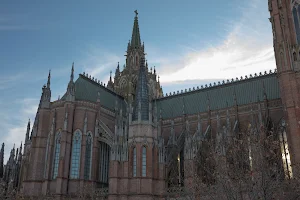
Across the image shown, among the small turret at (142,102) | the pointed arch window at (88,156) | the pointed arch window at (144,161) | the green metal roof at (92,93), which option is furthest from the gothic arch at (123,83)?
the pointed arch window at (144,161)

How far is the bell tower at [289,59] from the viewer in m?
33.2

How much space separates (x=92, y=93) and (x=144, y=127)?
51.7ft

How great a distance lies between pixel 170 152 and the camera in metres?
41.2

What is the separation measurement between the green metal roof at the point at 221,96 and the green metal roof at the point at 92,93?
8078 mm

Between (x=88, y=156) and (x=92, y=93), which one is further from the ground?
(x=92, y=93)

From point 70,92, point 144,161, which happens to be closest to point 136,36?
point 70,92

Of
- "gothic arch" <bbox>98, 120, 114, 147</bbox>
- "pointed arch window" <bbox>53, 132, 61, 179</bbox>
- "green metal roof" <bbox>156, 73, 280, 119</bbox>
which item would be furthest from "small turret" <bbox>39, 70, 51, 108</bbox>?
"green metal roof" <bbox>156, 73, 280, 119</bbox>

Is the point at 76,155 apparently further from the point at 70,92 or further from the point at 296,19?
the point at 296,19

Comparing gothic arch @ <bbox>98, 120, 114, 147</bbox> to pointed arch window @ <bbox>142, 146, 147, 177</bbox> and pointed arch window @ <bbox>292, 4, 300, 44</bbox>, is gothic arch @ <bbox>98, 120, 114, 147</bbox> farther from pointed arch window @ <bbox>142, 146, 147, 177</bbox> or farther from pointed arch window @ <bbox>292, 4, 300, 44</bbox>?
pointed arch window @ <bbox>292, 4, 300, 44</bbox>

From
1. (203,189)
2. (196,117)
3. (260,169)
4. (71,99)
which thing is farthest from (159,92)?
(260,169)

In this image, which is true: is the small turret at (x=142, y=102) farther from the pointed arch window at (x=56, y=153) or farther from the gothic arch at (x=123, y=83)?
the gothic arch at (x=123, y=83)

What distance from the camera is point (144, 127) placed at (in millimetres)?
37000

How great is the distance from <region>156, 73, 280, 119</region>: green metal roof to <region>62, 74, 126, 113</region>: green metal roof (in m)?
8.08

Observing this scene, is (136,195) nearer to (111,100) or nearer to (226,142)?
(226,142)
